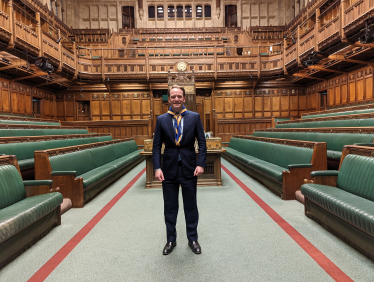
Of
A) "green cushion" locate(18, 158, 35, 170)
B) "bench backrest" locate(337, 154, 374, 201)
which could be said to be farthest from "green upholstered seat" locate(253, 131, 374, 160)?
"green cushion" locate(18, 158, 35, 170)

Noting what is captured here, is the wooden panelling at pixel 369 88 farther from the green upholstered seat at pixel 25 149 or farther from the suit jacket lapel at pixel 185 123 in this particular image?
the green upholstered seat at pixel 25 149

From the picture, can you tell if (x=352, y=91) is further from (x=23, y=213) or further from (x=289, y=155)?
Result: (x=23, y=213)

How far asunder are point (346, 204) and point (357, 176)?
571mm

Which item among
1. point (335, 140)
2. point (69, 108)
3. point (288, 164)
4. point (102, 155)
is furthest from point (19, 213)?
point (69, 108)

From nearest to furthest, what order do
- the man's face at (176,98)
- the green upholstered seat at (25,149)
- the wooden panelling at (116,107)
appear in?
the man's face at (176,98) → the green upholstered seat at (25,149) → the wooden panelling at (116,107)

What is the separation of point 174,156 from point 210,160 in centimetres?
260

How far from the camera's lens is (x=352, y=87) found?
9.74 m

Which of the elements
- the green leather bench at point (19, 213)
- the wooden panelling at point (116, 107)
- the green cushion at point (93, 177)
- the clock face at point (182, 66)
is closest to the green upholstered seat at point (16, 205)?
the green leather bench at point (19, 213)

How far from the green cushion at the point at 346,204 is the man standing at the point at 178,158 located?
1.27 metres

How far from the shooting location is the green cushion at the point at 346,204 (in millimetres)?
1689

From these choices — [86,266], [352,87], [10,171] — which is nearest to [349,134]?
[86,266]

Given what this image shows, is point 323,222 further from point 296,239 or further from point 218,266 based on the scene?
point 218,266

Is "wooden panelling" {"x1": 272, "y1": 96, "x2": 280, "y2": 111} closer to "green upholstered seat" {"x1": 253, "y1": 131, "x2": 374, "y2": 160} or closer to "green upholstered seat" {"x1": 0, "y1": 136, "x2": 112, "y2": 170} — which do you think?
"green upholstered seat" {"x1": 253, "y1": 131, "x2": 374, "y2": 160}

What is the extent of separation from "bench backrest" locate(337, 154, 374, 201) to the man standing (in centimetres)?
163
